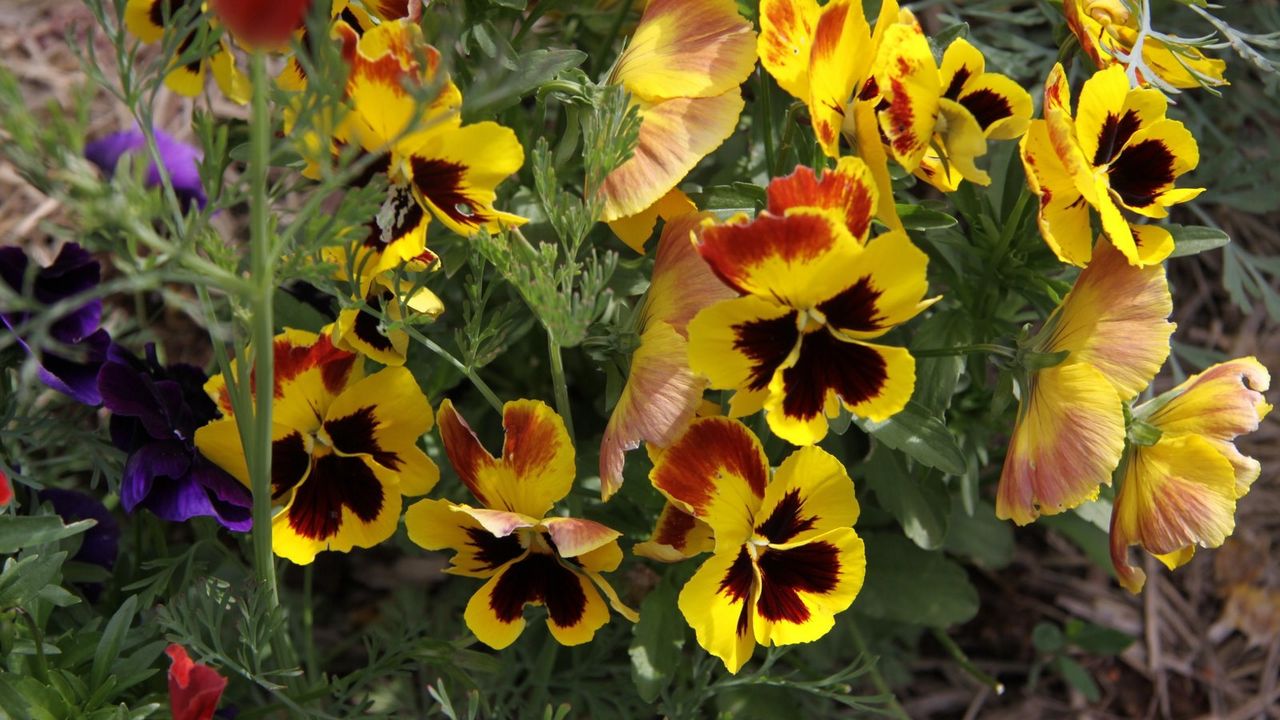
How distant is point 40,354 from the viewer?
47.7 inches

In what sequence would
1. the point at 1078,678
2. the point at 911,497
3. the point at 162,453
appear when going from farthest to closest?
the point at 1078,678 < the point at 911,497 < the point at 162,453

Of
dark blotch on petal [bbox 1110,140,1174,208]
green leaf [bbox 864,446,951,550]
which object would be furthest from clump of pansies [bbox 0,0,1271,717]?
green leaf [bbox 864,446,951,550]

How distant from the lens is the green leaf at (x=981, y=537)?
1.55m

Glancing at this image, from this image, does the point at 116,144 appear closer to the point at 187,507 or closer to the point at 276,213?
the point at 187,507

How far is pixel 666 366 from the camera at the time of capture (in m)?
0.97

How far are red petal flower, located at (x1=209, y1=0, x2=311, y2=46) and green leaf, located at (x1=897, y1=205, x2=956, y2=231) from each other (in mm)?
594

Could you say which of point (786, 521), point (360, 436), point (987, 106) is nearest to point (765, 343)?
point (786, 521)

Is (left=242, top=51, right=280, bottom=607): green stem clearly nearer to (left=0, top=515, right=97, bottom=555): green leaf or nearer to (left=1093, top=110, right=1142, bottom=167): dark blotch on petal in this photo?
(left=0, top=515, right=97, bottom=555): green leaf

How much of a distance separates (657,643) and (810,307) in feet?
1.55

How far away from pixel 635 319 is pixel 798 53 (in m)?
0.27

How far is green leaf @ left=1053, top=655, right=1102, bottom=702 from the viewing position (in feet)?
5.50

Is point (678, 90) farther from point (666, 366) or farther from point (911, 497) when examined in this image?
point (911, 497)

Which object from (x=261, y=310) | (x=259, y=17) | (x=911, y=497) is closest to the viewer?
(x=259, y=17)

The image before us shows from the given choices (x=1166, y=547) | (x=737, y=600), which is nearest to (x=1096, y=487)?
(x=1166, y=547)
